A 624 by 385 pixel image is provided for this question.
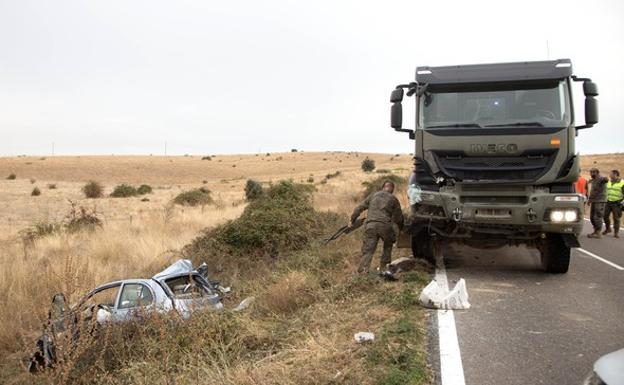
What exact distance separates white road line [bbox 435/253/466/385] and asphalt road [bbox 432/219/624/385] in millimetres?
69

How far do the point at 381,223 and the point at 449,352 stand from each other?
12.6 feet

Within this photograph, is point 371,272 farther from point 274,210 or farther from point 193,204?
point 193,204

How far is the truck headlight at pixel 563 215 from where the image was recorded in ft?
24.4

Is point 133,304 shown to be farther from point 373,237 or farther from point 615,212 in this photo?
point 615,212

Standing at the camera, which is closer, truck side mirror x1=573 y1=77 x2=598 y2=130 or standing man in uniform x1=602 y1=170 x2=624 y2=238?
truck side mirror x1=573 y1=77 x2=598 y2=130

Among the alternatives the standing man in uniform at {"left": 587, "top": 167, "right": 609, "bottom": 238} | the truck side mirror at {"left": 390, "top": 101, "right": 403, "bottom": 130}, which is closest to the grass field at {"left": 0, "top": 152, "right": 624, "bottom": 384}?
the truck side mirror at {"left": 390, "top": 101, "right": 403, "bottom": 130}

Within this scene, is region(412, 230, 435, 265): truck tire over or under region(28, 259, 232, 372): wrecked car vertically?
over

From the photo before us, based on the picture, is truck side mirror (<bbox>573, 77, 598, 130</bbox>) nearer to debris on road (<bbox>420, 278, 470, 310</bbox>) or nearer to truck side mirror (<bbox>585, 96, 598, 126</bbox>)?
truck side mirror (<bbox>585, 96, 598, 126</bbox>)

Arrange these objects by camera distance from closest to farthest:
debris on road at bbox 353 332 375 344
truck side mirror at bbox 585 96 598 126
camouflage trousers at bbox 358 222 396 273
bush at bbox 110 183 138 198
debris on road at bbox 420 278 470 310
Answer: debris on road at bbox 353 332 375 344
debris on road at bbox 420 278 470 310
truck side mirror at bbox 585 96 598 126
camouflage trousers at bbox 358 222 396 273
bush at bbox 110 183 138 198

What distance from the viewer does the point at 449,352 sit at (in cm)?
484

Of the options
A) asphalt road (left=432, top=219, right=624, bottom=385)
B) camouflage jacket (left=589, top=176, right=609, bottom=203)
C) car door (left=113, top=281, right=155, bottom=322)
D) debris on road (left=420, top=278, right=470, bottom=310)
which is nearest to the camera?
asphalt road (left=432, top=219, right=624, bottom=385)

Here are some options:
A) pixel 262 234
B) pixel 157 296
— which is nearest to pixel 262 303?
pixel 157 296

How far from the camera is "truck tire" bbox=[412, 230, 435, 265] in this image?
9.10 metres

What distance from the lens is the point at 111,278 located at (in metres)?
11.8
